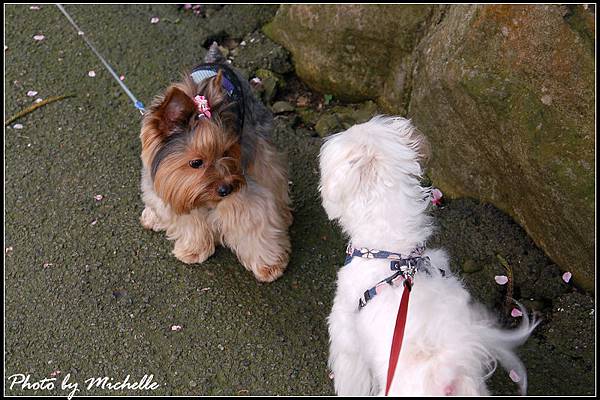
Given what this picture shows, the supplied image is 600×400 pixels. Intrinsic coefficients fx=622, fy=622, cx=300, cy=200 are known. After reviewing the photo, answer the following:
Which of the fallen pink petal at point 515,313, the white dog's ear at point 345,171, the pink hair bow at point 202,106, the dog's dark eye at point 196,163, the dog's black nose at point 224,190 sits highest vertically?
the white dog's ear at point 345,171

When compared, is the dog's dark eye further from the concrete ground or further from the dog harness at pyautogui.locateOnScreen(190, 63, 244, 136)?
the concrete ground

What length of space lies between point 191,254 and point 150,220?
49 cm

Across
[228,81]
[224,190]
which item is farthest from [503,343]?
[228,81]

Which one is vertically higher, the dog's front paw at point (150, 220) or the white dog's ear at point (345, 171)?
the white dog's ear at point (345, 171)

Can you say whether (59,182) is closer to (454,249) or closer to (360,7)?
(360,7)

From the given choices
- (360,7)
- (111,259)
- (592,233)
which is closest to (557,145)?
(592,233)

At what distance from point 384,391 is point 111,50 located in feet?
15.7

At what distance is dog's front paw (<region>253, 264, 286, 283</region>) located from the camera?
4.45m

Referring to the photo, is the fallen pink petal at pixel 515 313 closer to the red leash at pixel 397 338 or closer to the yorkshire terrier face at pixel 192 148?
the red leash at pixel 397 338

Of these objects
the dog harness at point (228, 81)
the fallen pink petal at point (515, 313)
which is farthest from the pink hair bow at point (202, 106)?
the fallen pink petal at point (515, 313)

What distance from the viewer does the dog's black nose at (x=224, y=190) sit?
147 inches

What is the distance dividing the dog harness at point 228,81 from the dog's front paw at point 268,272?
3.42 ft

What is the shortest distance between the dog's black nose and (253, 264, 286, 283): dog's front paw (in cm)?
85

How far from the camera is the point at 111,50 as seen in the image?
6230 mm
